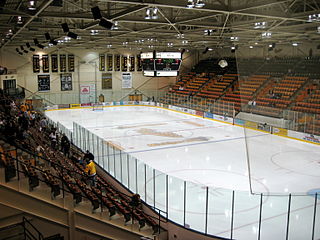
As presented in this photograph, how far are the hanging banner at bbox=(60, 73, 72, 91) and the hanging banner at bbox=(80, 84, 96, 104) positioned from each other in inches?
57.2

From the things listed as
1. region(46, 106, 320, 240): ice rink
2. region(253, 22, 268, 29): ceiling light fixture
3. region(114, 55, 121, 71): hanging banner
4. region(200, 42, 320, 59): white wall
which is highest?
region(114, 55, 121, 71): hanging banner

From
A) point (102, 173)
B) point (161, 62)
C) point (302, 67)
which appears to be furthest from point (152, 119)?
point (302, 67)

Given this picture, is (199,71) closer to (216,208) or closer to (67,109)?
(67,109)

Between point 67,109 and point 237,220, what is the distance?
97.0 feet

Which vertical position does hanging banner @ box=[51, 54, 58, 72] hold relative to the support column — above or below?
above

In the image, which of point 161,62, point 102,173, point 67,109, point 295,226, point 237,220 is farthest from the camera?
point 67,109

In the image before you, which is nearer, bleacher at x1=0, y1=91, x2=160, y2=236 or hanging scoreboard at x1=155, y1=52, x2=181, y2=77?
bleacher at x1=0, y1=91, x2=160, y2=236

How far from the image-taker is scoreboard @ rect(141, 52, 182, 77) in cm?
2464

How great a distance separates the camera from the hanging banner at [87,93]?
1480 inches

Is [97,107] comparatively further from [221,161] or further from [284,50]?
[284,50]

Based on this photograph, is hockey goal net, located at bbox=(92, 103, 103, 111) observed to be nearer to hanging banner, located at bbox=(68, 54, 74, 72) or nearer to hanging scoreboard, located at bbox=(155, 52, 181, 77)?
hanging banner, located at bbox=(68, 54, 74, 72)

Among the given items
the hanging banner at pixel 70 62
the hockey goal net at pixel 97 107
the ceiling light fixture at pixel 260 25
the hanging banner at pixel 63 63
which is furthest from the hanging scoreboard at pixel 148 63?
the ceiling light fixture at pixel 260 25

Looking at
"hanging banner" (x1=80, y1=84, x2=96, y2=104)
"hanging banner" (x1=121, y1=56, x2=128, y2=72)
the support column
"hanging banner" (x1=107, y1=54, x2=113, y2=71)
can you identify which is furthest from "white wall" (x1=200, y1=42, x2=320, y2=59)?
"hanging banner" (x1=121, y1=56, x2=128, y2=72)

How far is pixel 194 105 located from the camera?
31094 millimetres
